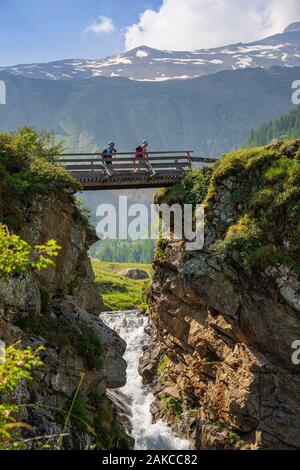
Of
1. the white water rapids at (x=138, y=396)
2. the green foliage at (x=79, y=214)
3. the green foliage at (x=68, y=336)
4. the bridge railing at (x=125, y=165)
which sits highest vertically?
the bridge railing at (x=125, y=165)

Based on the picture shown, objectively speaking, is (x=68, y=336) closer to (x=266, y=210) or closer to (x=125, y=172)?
(x=125, y=172)

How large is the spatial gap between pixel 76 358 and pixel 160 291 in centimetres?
1875

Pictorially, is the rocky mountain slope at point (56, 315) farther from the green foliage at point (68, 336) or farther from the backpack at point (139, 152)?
the backpack at point (139, 152)

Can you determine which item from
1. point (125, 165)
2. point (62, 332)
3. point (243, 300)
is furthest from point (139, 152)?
point (62, 332)

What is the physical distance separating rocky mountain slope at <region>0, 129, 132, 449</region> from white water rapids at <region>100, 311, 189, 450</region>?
15488 mm

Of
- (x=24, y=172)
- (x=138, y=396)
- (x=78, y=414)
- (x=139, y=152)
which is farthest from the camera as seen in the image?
(x=138, y=396)

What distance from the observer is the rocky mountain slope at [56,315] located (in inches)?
984

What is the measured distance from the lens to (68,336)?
28.6 meters

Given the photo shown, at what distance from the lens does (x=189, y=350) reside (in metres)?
44.3

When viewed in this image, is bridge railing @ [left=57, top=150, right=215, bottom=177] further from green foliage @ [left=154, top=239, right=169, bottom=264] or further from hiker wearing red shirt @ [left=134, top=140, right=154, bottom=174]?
green foliage @ [left=154, top=239, right=169, bottom=264]

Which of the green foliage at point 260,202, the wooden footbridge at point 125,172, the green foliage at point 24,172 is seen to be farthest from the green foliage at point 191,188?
the green foliage at point 24,172

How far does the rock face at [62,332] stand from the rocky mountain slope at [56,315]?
1.9 inches

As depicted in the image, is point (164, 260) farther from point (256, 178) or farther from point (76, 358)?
point (76, 358)

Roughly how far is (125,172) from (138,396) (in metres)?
25.6
